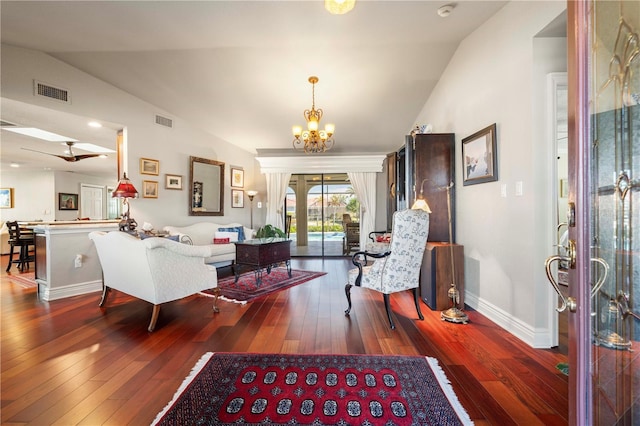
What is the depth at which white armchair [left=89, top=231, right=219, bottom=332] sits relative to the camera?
2.31m

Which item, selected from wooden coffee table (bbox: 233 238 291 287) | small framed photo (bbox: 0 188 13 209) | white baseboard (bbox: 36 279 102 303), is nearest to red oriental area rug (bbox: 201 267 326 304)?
wooden coffee table (bbox: 233 238 291 287)

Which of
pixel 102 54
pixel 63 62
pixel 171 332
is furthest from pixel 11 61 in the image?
pixel 171 332

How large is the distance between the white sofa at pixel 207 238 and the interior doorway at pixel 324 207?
6.20ft

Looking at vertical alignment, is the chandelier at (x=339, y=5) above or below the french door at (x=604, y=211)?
above

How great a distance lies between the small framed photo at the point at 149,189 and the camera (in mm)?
4195

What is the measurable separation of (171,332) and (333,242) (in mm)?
4633

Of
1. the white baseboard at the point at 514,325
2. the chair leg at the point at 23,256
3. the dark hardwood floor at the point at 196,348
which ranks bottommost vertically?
the dark hardwood floor at the point at 196,348

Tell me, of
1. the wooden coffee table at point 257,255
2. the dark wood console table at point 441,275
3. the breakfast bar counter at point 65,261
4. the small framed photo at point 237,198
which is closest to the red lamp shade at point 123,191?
the breakfast bar counter at point 65,261

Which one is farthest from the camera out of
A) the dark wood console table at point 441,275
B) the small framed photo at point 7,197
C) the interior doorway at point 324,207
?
the small framed photo at point 7,197

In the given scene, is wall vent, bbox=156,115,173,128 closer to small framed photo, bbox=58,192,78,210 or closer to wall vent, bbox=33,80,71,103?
wall vent, bbox=33,80,71,103

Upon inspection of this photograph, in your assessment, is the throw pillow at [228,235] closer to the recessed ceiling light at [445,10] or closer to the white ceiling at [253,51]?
the white ceiling at [253,51]

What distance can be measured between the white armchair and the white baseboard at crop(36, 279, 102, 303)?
3.64 ft

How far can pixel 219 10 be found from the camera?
239 cm

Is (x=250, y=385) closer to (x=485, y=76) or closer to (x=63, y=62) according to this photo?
(x=485, y=76)
